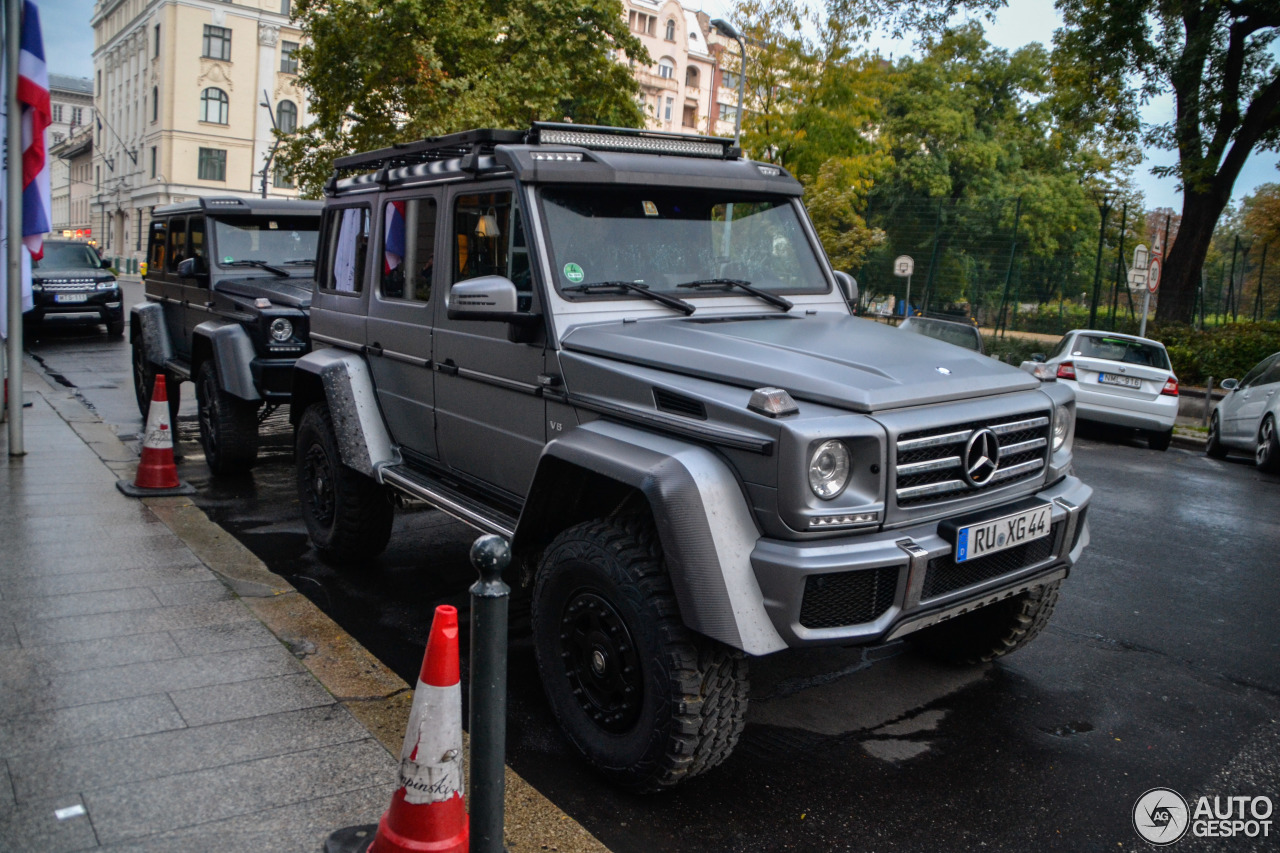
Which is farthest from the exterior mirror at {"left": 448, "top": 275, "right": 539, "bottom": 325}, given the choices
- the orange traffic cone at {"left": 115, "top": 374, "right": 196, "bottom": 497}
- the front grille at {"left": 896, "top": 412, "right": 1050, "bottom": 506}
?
the orange traffic cone at {"left": 115, "top": 374, "right": 196, "bottom": 497}

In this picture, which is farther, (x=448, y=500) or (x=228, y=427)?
(x=228, y=427)

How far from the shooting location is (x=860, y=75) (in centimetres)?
2145

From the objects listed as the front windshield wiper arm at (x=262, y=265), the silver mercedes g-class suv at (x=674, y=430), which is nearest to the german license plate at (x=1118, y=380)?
the silver mercedes g-class suv at (x=674, y=430)

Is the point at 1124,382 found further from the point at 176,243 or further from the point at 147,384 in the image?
the point at 147,384

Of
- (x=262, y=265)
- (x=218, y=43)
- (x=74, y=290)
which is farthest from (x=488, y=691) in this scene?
(x=218, y=43)

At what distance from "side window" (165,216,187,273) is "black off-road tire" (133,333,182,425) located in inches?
40.8

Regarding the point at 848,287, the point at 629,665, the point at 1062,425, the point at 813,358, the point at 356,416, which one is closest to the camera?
the point at 629,665

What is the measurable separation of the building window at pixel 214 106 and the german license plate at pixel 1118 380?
61199mm

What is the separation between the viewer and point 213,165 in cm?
6312

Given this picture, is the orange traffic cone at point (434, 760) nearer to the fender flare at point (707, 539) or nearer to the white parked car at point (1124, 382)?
the fender flare at point (707, 539)

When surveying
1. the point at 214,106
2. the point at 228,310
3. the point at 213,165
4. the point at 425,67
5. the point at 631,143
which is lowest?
the point at 228,310

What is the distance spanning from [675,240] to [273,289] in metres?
5.21

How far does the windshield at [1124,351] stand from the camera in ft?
44.4

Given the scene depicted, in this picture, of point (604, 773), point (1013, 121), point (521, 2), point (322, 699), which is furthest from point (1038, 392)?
point (1013, 121)
